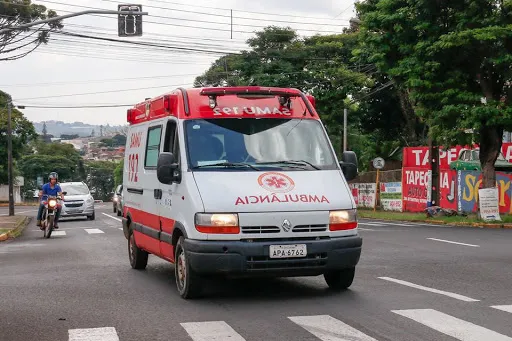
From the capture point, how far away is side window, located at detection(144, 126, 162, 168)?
11.5 meters

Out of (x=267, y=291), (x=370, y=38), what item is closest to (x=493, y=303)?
(x=267, y=291)

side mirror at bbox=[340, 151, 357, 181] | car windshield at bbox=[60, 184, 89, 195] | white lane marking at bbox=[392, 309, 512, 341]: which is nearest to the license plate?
white lane marking at bbox=[392, 309, 512, 341]

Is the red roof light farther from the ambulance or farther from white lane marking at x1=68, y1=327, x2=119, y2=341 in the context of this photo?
white lane marking at x1=68, y1=327, x2=119, y2=341

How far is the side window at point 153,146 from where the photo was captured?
37.7 feet

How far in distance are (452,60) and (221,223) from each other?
2025 cm

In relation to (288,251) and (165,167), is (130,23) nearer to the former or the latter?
(165,167)

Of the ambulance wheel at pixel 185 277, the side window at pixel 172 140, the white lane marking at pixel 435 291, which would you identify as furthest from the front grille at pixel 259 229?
the white lane marking at pixel 435 291

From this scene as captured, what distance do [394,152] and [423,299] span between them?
44.8m

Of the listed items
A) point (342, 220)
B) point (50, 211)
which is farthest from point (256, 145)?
point (50, 211)

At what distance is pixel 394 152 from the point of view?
5378cm

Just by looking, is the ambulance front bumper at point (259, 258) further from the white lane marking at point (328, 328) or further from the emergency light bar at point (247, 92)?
the emergency light bar at point (247, 92)

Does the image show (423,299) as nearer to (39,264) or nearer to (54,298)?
(54,298)

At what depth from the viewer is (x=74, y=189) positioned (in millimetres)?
36188

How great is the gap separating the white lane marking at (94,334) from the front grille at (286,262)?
1.91m
